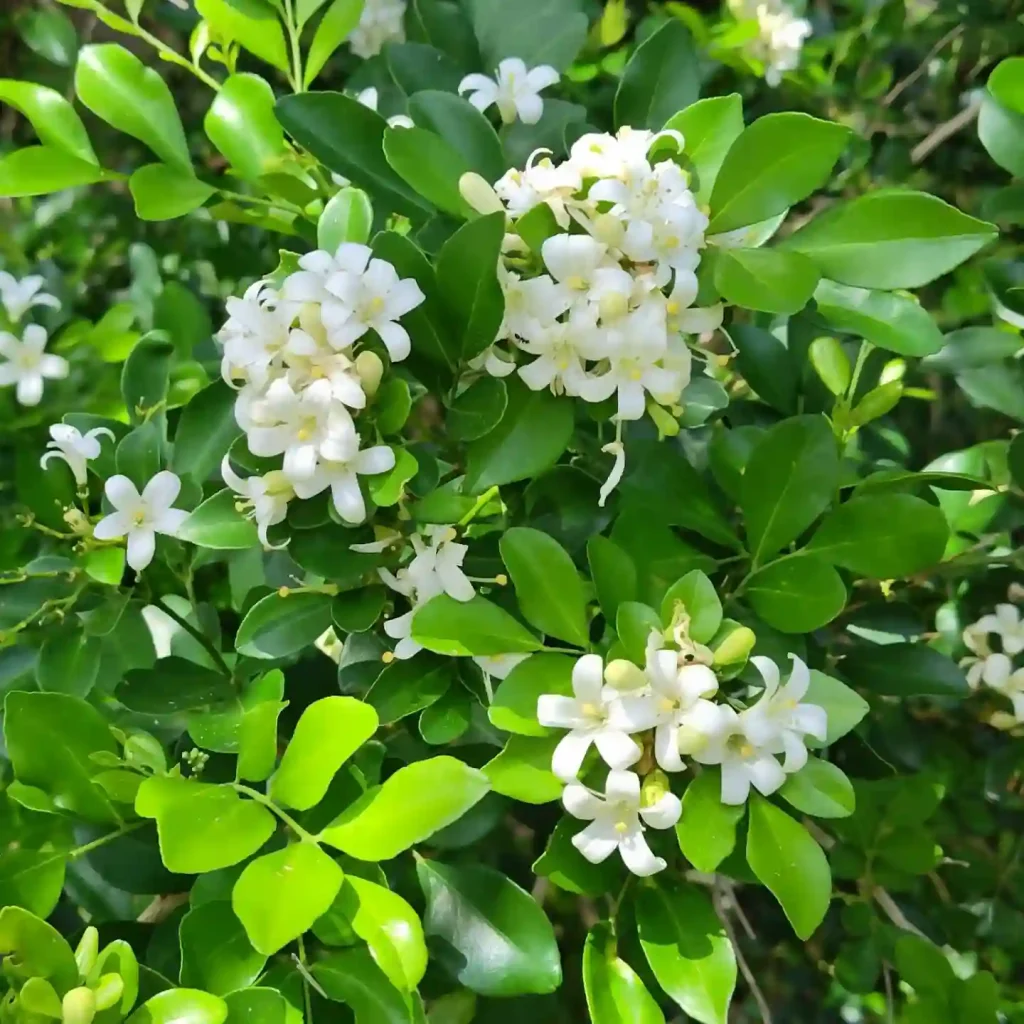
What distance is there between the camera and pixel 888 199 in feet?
1.75

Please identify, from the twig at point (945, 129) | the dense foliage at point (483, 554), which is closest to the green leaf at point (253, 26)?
the dense foliage at point (483, 554)

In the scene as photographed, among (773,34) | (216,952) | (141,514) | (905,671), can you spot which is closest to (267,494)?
(141,514)

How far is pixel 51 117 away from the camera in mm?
693

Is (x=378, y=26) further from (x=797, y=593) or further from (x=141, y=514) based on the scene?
(x=797, y=593)

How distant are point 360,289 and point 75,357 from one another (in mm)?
672

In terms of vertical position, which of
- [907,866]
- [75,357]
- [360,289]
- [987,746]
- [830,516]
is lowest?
[987,746]

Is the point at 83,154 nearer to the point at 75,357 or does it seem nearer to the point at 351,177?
the point at 351,177

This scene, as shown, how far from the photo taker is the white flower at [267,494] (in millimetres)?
514

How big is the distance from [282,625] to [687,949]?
319 mm

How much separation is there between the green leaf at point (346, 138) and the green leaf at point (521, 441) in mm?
181

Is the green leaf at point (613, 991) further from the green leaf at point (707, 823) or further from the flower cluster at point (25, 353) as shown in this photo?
the flower cluster at point (25, 353)

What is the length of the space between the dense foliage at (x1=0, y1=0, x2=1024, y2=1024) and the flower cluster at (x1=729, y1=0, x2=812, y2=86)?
1.65ft

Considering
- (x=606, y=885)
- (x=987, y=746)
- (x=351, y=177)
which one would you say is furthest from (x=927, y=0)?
(x=606, y=885)

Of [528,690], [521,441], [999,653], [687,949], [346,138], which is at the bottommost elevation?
[999,653]
